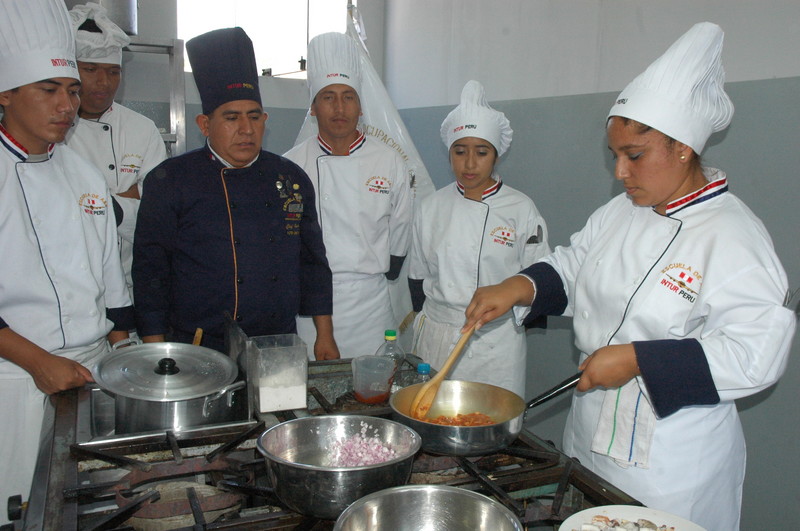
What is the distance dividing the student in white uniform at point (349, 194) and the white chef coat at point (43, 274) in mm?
1103

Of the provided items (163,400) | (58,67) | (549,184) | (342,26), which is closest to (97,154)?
(58,67)

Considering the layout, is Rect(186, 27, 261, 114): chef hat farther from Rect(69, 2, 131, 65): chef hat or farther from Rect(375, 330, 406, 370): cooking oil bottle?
Rect(375, 330, 406, 370): cooking oil bottle

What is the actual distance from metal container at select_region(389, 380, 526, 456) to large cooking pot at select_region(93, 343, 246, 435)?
1.19ft

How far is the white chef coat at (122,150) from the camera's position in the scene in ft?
8.61

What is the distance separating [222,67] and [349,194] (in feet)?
3.03

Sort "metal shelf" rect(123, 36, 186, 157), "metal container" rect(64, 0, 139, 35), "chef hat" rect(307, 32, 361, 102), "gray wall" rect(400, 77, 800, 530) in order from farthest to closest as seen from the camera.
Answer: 1. "metal shelf" rect(123, 36, 186, 157)
2. "metal container" rect(64, 0, 139, 35)
3. "chef hat" rect(307, 32, 361, 102)
4. "gray wall" rect(400, 77, 800, 530)

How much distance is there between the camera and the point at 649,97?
145 cm

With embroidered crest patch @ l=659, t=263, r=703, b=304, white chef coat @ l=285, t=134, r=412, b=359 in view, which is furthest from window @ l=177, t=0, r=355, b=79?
embroidered crest patch @ l=659, t=263, r=703, b=304

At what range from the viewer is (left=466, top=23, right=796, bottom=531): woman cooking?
1.29m

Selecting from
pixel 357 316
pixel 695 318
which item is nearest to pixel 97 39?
pixel 357 316

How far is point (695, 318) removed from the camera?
4.64ft

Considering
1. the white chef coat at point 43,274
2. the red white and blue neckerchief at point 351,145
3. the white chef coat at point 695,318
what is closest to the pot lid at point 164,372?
the white chef coat at point 43,274

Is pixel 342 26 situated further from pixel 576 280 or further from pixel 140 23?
pixel 576 280

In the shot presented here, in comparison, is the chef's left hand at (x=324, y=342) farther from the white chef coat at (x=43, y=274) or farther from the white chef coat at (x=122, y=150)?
the white chef coat at (x=122, y=150)
